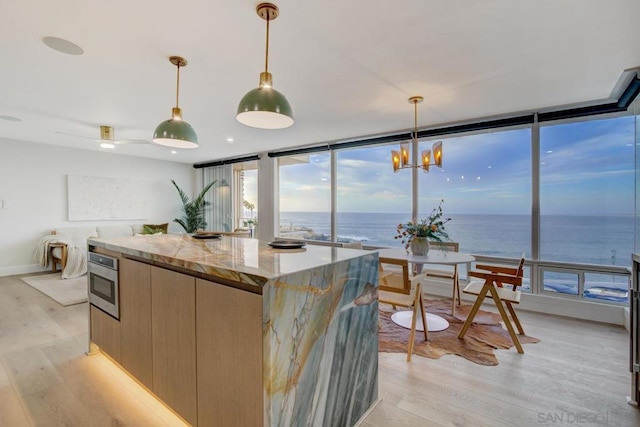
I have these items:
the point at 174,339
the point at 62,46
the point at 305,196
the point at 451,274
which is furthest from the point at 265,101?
the point at 305,196

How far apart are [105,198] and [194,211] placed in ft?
5.87

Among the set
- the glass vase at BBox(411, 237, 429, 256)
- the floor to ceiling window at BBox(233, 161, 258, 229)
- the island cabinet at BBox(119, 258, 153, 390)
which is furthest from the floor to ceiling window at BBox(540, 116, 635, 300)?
the floor to ceiling window at BBox(233, 161, 258, 229)

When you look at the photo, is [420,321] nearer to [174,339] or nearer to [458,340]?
[458,340]

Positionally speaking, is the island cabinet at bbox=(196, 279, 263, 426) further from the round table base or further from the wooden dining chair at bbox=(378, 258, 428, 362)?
the round table base

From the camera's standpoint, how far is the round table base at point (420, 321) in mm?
3123

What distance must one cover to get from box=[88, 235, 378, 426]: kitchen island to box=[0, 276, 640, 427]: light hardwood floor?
0.69 ft

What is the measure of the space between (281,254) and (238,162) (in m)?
5.59

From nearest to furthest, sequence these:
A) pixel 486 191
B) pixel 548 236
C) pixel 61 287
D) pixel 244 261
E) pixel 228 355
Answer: pixel 228 355, pixel 244 261, pixel 548 236, pixel 486 191, pixel 61 287

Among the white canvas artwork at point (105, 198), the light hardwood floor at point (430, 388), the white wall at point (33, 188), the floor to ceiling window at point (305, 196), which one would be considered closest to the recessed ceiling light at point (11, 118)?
the white wall at point (33, 188)

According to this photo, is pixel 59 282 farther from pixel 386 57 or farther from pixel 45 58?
pixel 386 57

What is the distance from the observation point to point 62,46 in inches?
87.2

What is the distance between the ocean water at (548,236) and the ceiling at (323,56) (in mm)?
1418

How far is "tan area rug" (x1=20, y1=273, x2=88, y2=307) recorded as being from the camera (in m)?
3.97

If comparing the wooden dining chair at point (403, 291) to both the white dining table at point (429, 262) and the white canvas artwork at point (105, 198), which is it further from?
the white canvas artwork at point (105, 198)
